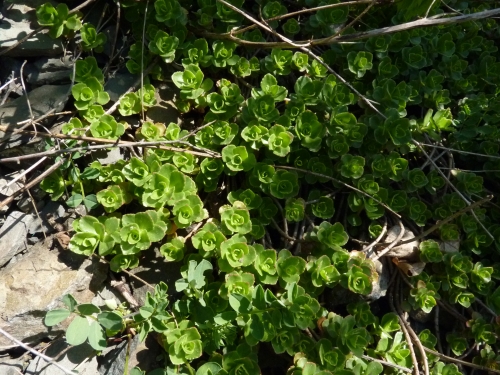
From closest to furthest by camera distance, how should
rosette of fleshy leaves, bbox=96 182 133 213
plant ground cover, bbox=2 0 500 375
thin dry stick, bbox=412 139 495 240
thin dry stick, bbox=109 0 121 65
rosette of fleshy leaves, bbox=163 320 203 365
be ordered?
rosette of fleshy leaves, bbox=163 320 203 365 → plant ground cover, bbox=2 0 500 375 → rosette of fleshy leaves, bbox=96 182 133 213 → thin dry stick, bbox=412 139 495 240 → thin dry stick, bbox=109 0 121 65

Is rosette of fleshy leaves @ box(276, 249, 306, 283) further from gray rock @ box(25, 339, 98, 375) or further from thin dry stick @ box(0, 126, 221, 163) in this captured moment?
gray rock @ box(25, 339, 98, 375)

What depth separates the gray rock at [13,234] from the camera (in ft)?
7.08

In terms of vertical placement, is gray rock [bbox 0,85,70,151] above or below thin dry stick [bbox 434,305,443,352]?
above

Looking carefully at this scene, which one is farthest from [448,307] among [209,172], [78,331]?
[78,331]

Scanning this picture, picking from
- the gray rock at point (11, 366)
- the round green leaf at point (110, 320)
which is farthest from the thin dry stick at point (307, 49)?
the gray rock at point (11, 366)

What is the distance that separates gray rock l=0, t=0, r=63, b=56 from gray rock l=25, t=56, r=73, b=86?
2.3 inches

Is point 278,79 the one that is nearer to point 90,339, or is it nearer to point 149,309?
point 149,309

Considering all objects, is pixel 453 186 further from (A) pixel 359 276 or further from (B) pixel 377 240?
(A) pixel 359 276

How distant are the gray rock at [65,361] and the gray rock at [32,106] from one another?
37.1 inches

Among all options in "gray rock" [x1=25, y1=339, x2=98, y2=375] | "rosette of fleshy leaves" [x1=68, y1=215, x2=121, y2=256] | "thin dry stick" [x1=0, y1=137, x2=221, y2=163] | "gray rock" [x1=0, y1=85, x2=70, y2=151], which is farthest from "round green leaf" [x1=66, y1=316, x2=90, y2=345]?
"gray rock" [x1=0, y1=85, x2=70, y2=151]

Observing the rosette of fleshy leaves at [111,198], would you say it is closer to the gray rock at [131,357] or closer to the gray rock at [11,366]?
the gray rock at [131,357]

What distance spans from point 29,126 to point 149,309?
1077 mm

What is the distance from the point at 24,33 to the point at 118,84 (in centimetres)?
52

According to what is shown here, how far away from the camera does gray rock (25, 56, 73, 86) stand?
8.02 feet
